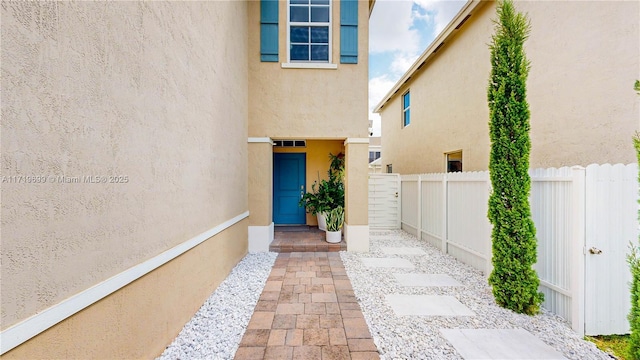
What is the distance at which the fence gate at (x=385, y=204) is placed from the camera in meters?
8.98

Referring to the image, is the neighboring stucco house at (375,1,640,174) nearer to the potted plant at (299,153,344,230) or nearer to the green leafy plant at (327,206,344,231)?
the potted plant at (299,153,344,230)

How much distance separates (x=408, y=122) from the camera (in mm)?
11594

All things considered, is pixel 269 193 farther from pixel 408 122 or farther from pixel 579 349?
pixel 408 122

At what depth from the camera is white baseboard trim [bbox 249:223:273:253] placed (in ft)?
20.0

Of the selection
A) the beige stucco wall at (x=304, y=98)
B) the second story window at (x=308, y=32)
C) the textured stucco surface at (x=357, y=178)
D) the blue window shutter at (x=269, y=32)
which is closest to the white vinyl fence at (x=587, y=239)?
the textured stucco surface at (x=357, y=178)

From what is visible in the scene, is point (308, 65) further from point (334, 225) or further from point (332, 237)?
point (332, 237)

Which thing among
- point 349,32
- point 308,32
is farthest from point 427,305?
point 308,32

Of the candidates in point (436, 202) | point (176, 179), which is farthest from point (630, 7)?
point (176, 179)

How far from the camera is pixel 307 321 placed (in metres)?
3.19

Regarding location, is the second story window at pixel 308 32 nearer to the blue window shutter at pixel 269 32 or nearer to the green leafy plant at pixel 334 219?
the blue window shutter at pixel 269 32

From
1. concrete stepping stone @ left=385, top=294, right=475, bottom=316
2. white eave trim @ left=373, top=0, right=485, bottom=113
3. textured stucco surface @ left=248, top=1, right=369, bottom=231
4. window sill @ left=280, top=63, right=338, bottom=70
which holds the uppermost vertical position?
white eave trim @ left=373, top=0, right=485, bottom=113

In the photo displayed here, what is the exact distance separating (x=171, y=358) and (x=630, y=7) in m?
7.82

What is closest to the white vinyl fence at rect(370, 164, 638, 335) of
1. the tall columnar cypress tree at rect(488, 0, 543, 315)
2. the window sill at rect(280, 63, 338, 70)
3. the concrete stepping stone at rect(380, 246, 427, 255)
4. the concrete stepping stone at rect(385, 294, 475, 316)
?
the tall columnar cypress tree at rect(488, 0, 543, 315)

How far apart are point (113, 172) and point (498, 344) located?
4054mm
